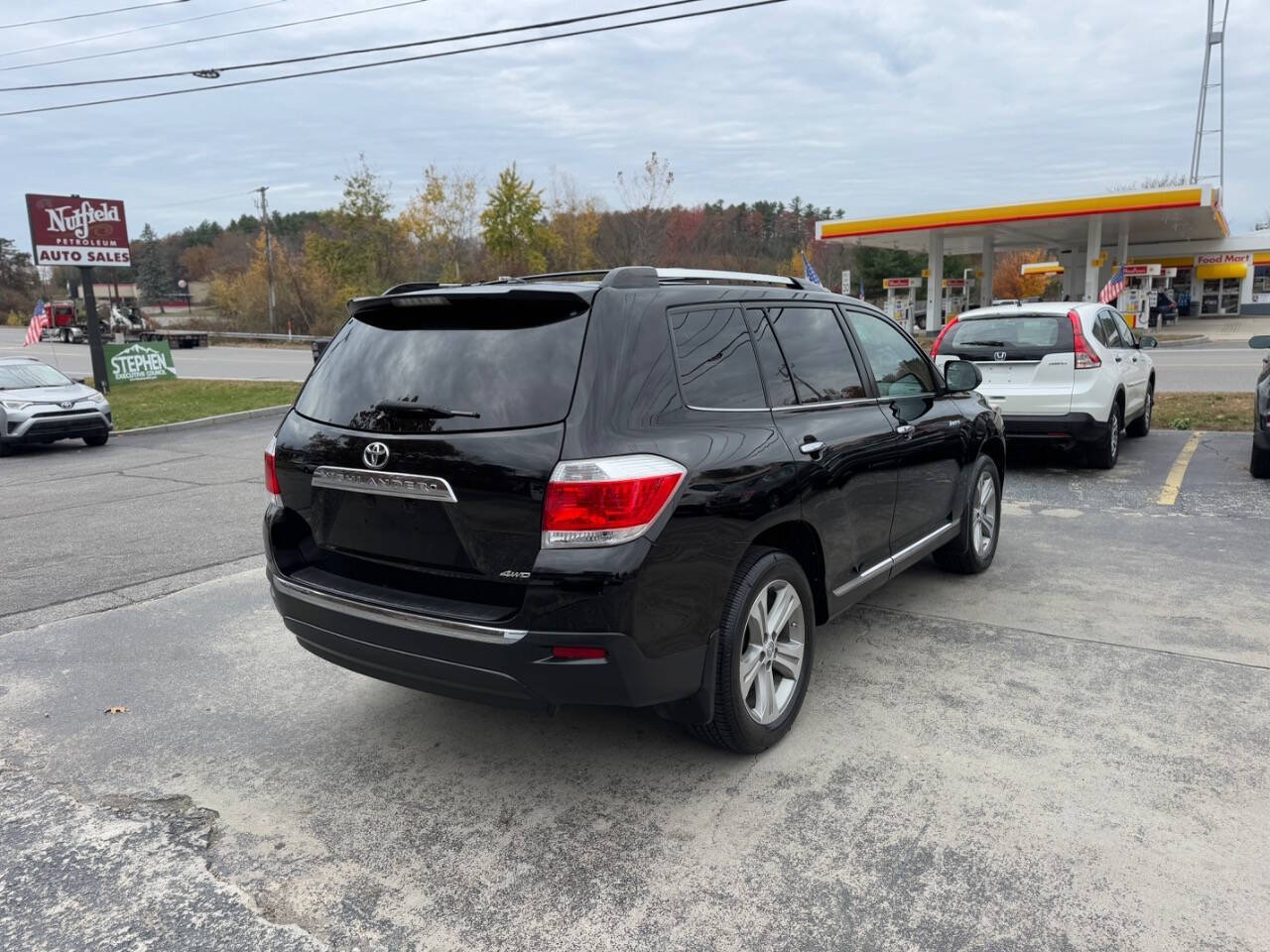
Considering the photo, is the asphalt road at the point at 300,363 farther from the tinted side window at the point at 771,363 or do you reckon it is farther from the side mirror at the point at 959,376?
the tinted side window at the point at 771,363

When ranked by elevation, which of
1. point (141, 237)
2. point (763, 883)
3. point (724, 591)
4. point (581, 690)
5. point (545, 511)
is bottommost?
point (763, 883)

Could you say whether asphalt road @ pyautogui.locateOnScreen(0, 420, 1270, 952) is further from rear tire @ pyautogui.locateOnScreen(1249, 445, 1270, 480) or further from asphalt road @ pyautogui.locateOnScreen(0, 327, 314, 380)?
asphalt road @ pyautogui.locateOnScreen(0, 327, 314, 380)

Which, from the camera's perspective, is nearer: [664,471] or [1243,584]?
[664,471]

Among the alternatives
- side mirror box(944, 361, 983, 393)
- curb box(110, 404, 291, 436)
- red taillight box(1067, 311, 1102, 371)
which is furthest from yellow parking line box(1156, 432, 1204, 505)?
curb box(110, 404, 291, 436)

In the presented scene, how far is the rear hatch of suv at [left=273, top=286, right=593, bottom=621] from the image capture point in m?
2.96

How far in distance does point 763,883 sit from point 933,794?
0.82 m

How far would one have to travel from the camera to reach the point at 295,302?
5322 centimetres

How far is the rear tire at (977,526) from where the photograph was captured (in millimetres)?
5582

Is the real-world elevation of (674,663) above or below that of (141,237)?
below

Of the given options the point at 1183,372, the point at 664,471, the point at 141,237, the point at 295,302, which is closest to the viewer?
the point at 664,471

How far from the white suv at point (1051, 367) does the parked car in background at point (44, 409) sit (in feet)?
41.0

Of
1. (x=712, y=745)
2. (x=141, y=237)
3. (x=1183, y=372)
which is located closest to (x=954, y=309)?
(x=1183, y=372)

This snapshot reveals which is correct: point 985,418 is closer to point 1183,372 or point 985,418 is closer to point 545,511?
point 545,511

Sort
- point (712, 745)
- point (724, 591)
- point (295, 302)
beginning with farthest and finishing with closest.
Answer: point (295, 302) → point (712, 745) → point (724, 591)
